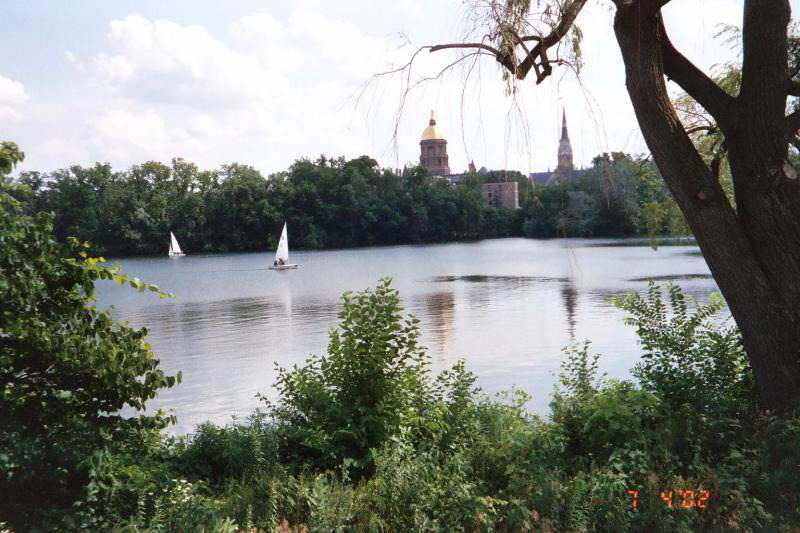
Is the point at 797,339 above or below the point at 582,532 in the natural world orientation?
above

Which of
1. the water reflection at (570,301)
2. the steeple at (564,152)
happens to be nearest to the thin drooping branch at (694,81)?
the steeple at (564,152)

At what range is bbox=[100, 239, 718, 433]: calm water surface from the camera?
32.7ft

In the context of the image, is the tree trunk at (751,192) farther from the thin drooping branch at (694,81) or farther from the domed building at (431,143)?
the domed building at (431,143)

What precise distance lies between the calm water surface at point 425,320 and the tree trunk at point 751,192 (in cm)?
86

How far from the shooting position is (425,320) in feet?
A: 55.7

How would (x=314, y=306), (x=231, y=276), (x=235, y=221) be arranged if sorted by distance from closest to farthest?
(x=314, y=306) < (x=231, y=276) < (x=235, y=221)

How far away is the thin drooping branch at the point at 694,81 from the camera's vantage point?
4.54m

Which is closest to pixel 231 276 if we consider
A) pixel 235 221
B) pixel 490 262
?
pixel 490 262

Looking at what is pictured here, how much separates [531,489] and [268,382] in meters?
7.33

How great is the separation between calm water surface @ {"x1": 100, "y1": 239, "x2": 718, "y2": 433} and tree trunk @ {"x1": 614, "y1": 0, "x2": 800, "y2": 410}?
2.84ft

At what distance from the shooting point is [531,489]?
3.45 meters

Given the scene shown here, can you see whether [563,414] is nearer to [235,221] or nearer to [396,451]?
[396,451]
